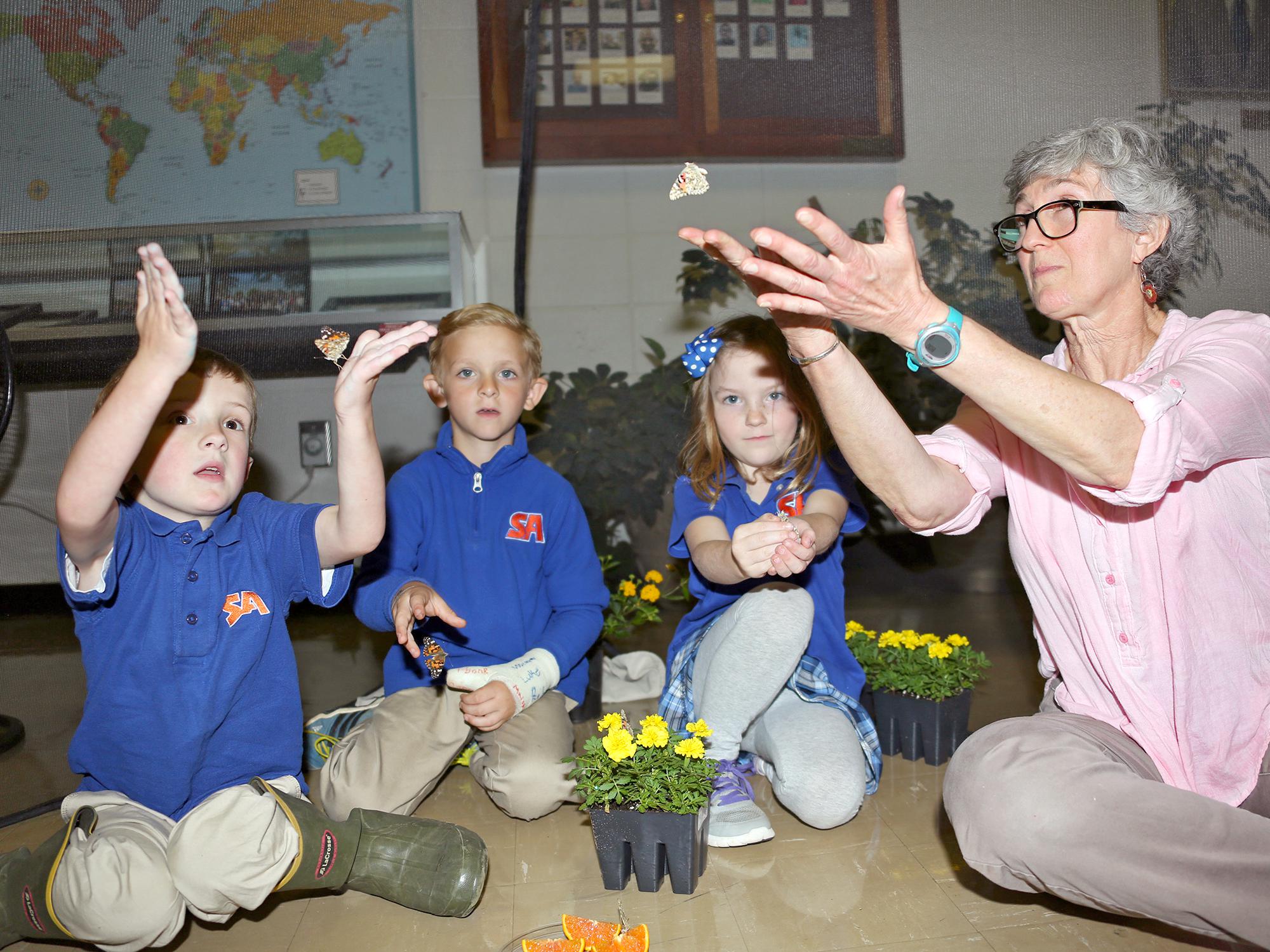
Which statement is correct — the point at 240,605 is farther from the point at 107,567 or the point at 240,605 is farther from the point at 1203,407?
the point at 1203,407

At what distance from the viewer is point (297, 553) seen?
62.3 inches

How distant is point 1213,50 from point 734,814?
6.25 ft

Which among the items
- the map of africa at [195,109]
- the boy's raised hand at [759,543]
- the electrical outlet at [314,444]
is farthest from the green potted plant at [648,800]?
the map of africa at [195,109]

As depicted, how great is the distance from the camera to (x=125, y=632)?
1.49 metres

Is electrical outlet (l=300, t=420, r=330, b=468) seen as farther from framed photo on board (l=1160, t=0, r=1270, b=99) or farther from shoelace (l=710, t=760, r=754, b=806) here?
framed photo on board (l=1160, t=0, r=1270, b=99)

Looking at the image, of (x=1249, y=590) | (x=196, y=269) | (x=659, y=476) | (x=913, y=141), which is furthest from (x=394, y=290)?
(x=1249, y=590)

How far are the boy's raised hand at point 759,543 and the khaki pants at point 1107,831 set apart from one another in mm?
416

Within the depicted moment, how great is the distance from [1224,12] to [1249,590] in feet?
4.92

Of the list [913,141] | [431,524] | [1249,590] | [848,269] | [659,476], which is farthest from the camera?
[659,476]

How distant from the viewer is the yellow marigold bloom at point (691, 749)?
1.49 metres

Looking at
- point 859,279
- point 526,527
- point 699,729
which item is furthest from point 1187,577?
point 526,527

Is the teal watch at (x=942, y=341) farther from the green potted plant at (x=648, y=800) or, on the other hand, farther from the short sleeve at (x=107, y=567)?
the short sleeve at (x=107, y=567)

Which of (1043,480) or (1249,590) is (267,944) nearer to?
(1043,480)

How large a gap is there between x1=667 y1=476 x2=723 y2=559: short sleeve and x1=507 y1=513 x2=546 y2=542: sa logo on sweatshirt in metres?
0.28
